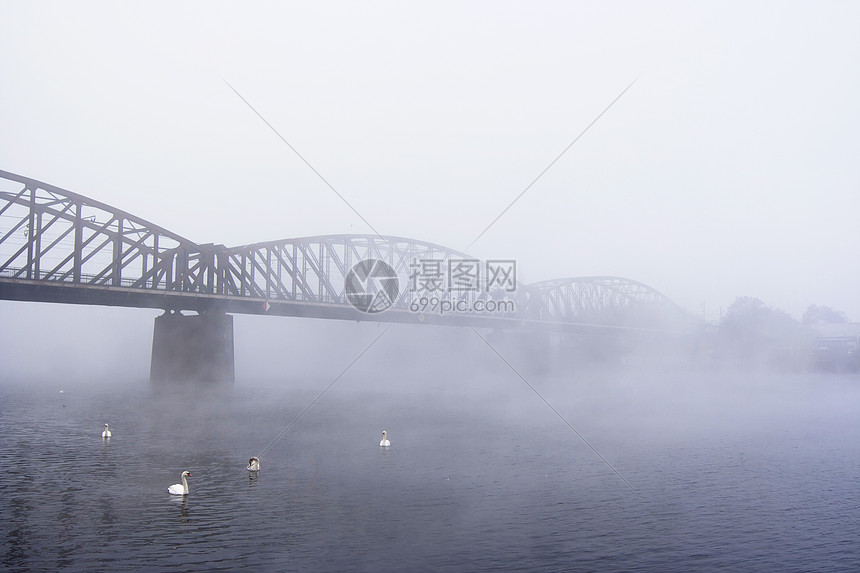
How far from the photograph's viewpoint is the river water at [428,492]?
25.3 metres

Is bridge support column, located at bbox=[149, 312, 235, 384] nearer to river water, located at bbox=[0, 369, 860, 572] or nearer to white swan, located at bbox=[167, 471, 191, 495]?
river water, located at bbox=[0, 369, 860, 572]

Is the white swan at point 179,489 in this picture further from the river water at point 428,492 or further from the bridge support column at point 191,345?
the bridge support column at point 191,345

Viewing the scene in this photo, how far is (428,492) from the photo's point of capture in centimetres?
3491

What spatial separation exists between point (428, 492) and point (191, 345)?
71209 mm

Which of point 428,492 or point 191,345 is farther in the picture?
point 191,345

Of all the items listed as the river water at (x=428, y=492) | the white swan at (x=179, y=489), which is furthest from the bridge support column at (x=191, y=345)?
the white swan at (x=179, y=489)

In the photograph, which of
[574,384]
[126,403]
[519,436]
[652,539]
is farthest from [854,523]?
[574,384]

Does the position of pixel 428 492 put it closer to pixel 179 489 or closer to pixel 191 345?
pixel 179 489

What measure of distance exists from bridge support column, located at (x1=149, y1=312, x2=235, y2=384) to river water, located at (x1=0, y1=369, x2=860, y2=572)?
23.6 m

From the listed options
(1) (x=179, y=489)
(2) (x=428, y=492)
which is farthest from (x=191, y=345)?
(2) (x=428, y=492)

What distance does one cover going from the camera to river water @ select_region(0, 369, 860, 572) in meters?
25.3

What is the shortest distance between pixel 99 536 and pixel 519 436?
36.2 meters

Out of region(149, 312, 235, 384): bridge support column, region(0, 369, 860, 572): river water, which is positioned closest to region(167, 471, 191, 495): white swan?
region(0, 369, 860, 572): river water

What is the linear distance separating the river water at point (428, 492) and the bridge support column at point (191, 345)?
77.3 ft
